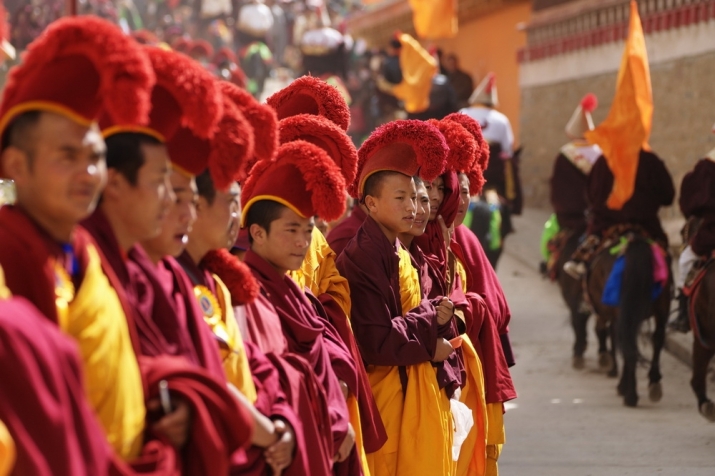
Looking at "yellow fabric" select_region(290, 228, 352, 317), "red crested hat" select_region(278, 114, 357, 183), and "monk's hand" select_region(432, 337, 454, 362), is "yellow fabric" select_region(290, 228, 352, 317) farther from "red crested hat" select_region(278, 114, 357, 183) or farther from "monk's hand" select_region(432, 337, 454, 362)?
"monk's hand" select_region(432, 337, 454, 362)

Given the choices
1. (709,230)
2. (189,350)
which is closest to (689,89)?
(709,230)

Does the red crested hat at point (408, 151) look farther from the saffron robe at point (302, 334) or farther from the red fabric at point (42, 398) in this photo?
the red fabric at point (42, 398)

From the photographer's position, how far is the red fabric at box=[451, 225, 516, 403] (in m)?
5.72

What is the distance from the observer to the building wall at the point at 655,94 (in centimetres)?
1262

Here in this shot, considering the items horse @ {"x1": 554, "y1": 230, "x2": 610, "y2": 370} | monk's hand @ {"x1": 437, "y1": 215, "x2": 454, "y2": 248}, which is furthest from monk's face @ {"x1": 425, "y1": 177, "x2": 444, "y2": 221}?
horse @ {"x1": 554, "y1": 230, "x2": 610, "y2": 370}

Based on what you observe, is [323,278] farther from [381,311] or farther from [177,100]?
[177,100]

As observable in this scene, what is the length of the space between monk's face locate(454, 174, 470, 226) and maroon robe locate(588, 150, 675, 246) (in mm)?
3843

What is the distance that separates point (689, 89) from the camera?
42.4ft

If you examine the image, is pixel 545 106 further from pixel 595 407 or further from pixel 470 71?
pixel 595 407

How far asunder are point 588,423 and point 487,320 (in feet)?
9.77

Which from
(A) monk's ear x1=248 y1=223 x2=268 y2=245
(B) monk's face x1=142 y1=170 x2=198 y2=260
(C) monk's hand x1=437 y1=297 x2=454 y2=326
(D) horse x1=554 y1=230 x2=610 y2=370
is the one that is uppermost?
(B) monk's face x1=142 y1=170 x2=198 y2=260

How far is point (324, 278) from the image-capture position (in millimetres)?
4547

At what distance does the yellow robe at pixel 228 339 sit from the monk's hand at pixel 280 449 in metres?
0.10

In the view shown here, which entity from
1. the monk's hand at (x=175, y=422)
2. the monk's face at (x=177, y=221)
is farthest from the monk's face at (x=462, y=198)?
the monk's hand at (x=175, y=422)
